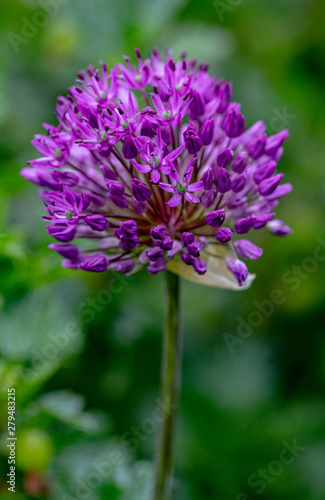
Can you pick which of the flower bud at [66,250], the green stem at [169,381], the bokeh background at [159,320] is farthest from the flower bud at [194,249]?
the bokeh background at [159,320]

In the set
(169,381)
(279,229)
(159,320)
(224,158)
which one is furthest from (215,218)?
(159,320)

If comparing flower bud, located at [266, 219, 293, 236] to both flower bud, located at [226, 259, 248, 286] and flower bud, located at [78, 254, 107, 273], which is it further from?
flower bud, located at [78, 254, 107, 273]

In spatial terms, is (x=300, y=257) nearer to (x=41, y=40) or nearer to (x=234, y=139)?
(x=234, y=139)

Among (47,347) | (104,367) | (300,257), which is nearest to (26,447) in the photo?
(47,347)

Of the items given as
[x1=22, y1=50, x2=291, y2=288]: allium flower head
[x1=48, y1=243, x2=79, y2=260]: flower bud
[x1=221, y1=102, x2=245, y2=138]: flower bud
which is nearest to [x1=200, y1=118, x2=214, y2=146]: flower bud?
[x1=22, y1=50, x2=291, y2=288]: allium flower head

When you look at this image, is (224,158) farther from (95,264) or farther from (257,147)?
(95,264)
